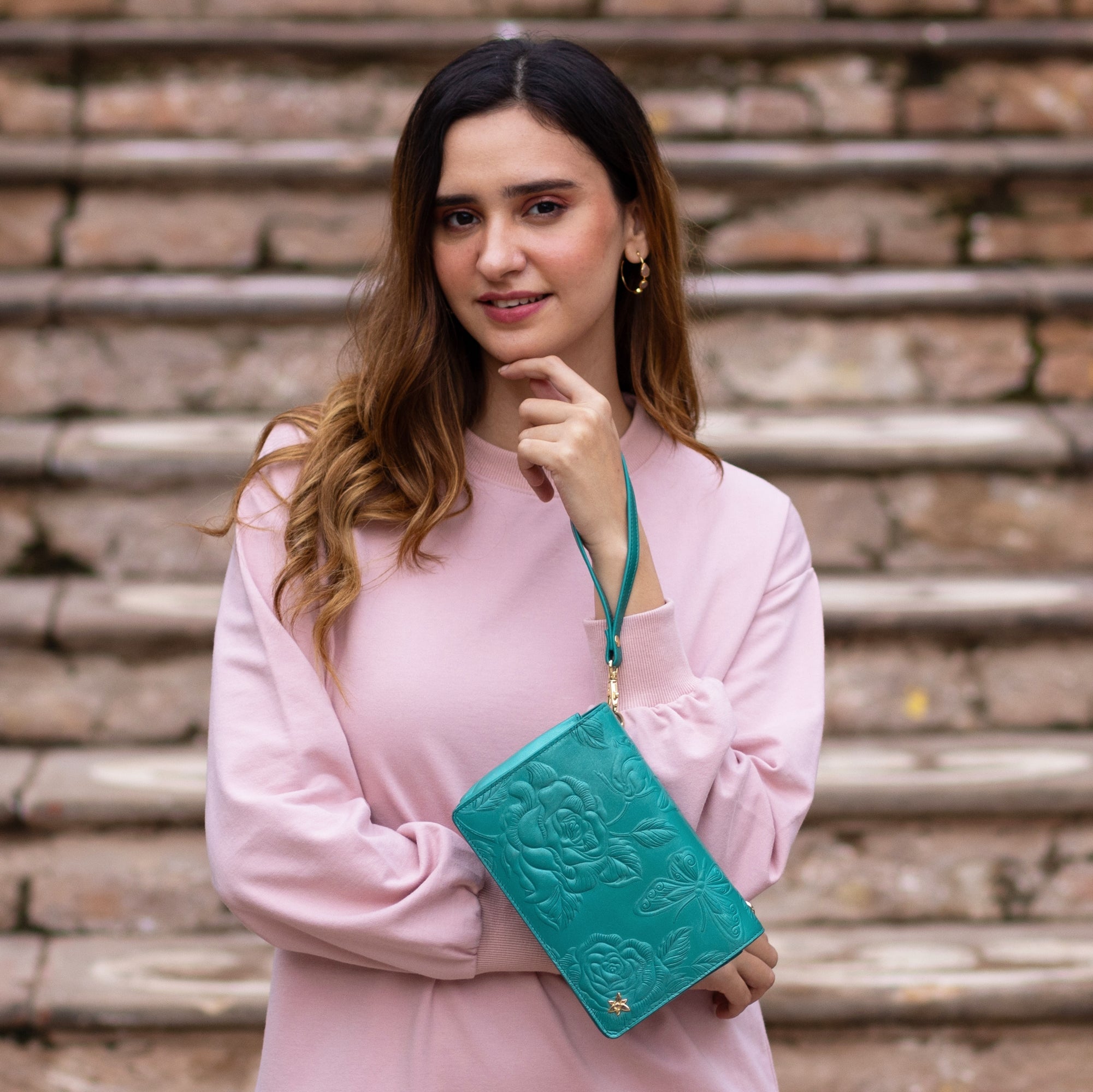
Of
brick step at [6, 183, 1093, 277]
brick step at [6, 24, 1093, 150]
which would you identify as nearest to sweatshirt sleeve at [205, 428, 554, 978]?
brick step at [6, 183, 1093, 277]

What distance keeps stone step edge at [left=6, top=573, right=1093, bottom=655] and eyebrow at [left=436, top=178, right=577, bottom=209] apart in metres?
→ 1.38

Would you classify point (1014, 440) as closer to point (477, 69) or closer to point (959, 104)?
point (959, 104)

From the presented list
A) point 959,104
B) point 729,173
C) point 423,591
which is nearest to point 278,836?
point 423,591

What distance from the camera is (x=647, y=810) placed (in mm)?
1203

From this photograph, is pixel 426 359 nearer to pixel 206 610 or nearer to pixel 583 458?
pixel 583 458

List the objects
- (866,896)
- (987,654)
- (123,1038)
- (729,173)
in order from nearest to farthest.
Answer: (123,1038) < (866,896) < (987,654) < (729,173)

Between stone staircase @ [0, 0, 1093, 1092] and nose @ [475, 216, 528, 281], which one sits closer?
nose @ [475, 216, 528, 281]

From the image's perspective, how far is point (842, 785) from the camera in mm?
2416

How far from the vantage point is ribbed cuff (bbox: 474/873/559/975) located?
4.32 ft

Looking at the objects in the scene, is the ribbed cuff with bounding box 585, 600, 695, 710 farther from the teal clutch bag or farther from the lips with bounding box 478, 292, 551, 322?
the lips with bounding box 478, 292, 551, 322

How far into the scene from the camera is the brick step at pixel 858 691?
254 centimetres

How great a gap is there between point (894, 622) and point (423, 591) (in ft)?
4.69

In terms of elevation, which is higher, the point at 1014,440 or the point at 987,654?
the point at 1014,440

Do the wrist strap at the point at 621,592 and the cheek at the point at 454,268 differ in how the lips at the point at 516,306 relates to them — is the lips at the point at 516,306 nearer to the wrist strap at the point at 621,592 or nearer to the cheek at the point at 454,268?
the cheek at the point at 454,268
